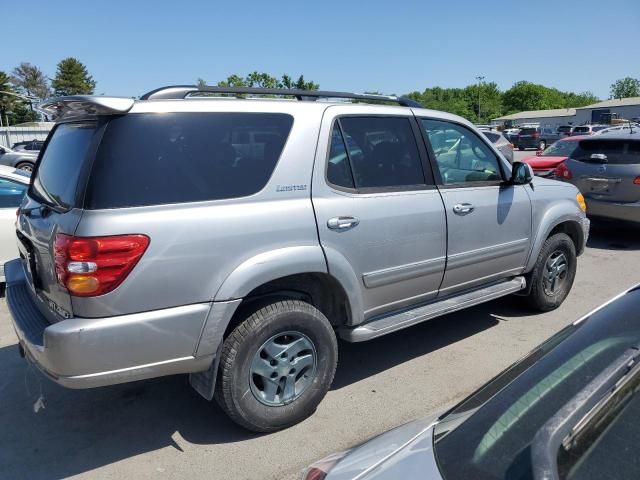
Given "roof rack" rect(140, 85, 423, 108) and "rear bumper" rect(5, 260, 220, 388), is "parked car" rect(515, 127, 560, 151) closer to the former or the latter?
"roof rack" rect(140, 85, 423, 108)

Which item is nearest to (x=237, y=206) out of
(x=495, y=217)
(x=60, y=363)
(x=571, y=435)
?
(x=60, y=363)

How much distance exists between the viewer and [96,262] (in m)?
2.52

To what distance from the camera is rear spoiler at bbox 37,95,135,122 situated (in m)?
2.65

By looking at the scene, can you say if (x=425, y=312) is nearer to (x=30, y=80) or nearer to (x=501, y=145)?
(x=501, y=145)

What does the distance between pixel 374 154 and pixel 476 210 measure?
1028 millimetres

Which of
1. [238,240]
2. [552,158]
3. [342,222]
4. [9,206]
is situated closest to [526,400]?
[238,240]

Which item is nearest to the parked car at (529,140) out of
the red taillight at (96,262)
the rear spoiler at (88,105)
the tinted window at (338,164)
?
the tinted window at (338,164)

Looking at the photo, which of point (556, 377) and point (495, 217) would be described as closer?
point (556, 377)

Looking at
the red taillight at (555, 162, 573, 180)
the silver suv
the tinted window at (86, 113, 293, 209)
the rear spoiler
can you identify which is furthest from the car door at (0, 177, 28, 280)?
the red taillight at (555, 162, 573, 180)

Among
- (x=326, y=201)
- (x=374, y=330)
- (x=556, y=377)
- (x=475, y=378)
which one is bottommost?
(x=475, y=378)

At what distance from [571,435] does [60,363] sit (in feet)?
7.53

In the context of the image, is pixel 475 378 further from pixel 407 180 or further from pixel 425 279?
pixel 407 180

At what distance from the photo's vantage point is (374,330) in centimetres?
352

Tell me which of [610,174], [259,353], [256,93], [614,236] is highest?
[256,93]
